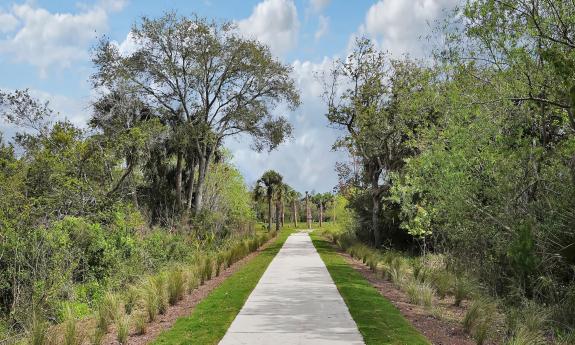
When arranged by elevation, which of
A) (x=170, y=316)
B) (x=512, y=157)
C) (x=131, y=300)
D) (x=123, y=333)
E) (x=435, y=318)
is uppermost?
(x=512, y=157)

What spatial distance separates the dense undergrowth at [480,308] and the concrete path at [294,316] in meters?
1.85

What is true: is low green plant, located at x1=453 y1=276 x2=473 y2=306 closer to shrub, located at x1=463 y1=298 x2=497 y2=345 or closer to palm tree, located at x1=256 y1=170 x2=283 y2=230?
shrub, located at x1=463 y1=298 x2=497 y2=345

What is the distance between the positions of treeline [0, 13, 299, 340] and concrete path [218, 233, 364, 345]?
326 cm

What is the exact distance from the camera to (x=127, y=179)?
79.8ft

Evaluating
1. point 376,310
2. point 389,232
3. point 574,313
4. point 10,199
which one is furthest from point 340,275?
point 389,232

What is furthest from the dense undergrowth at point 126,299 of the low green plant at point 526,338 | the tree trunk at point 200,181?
the tree trunk at point 200,181

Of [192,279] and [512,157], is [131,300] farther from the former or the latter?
[512,157]

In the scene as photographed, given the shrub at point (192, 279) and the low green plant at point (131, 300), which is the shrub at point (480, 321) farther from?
the shrub at point (192, 279)

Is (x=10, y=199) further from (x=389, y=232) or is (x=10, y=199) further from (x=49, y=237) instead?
(x=389, y=232)

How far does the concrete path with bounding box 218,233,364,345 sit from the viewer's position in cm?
793

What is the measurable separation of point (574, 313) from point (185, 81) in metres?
24.7

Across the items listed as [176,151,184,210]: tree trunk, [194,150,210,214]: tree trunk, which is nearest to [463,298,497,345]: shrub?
[194,150,210,214]: tree trunk

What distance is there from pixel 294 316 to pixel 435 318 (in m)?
2.78

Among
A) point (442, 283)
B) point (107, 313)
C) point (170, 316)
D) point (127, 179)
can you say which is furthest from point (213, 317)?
point (127, 179)
